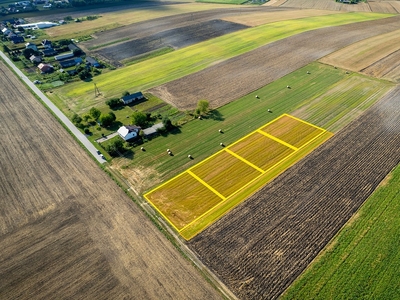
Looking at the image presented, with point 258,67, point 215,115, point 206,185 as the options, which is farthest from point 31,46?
point 206,185

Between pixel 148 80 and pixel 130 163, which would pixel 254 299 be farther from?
pixel 148 80

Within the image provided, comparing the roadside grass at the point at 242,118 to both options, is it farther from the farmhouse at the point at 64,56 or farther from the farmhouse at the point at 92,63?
the farmhouse at the point at 64,56

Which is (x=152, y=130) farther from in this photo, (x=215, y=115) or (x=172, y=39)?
(x=172, y=39)

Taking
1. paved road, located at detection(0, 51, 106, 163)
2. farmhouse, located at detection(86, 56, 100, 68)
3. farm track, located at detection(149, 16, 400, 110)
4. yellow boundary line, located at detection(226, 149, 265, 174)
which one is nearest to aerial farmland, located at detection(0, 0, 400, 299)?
yellow boundary line, located at detection(226, 149, 265, 174)

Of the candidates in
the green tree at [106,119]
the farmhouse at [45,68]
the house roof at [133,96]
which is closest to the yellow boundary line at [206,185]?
the green tree at [106,119]

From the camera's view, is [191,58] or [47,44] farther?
[47,44]

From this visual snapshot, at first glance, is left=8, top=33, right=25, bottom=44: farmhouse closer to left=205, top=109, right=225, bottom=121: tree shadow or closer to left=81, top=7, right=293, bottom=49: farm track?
left=81, top=7, right=293, bottom=49: farm track
